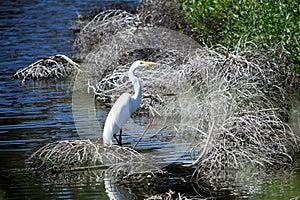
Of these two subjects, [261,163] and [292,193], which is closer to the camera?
[292,193]

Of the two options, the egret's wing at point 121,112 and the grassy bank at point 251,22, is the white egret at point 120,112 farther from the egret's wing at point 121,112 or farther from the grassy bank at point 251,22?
the grassy bank at point 251,22

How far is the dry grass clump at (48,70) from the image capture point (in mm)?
21328

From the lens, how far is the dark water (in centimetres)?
1148

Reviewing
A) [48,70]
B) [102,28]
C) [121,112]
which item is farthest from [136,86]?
[102,28]

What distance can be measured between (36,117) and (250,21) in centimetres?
504

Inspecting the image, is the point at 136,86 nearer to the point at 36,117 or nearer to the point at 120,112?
the point at 120,112

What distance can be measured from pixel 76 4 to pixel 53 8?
4.02 feet

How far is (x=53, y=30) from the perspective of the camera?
30.9m

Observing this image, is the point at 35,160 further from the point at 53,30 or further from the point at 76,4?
the point at 76,4

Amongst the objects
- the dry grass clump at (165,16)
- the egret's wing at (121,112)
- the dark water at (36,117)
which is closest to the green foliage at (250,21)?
the dry grass clump at (165,16)

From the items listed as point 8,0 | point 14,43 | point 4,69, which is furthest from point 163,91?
point 8,0

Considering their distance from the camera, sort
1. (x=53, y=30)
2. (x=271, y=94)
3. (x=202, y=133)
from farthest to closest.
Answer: (x=53, y=30), (x=271, y=94), (x=202, y=133)

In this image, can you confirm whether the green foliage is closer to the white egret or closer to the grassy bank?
the grassy bank

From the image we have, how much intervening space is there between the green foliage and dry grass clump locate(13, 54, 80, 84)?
398 centimetres
